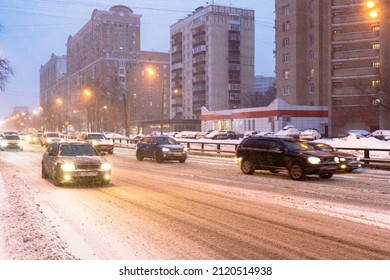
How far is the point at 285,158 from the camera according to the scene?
1964 centimetres

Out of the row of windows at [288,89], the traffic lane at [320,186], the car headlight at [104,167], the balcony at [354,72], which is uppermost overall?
the balcony at [354,72]

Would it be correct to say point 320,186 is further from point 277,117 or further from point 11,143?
point 277,117

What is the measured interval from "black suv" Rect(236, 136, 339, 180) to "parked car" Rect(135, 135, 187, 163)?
26.4 ft

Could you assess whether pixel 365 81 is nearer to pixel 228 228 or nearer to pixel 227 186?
pixel 227 186

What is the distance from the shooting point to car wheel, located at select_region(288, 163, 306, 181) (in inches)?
740

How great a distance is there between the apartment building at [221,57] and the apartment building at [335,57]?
84.3 feet

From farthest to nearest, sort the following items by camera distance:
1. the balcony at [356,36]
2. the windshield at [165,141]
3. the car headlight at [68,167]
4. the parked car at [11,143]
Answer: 1. the balcony at [356,36]
2. the parked car at [11,143]
3. the windshield at [165,141]
4. the car headlight at [68,167]

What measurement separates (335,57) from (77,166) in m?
66.2

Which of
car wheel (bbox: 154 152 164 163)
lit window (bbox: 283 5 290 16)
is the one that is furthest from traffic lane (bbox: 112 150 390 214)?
lit window (bbox: 283 5 290 16)

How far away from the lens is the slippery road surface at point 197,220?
7633mm

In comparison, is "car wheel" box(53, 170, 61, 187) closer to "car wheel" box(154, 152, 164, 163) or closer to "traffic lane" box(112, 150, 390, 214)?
"traffic lane" box(112, 150, 390, 214)

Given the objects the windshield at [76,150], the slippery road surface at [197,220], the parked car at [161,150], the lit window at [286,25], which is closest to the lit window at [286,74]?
the lit window at [286,25]

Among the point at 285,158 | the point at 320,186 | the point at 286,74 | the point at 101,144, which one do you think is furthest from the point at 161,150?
the point at 286,74

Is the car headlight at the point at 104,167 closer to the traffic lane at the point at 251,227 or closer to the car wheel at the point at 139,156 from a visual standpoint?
the traffic lane at the point at 251,227
